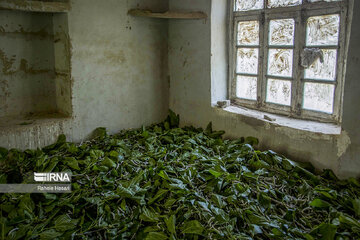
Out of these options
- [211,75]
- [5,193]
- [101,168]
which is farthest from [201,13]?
[5,193]

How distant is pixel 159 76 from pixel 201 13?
1014 millimetres

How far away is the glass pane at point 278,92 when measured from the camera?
127 inches

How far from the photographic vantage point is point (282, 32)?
10.4 feet

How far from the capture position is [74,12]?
3.37 m

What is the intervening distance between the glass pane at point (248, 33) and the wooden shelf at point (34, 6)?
6.20 feet

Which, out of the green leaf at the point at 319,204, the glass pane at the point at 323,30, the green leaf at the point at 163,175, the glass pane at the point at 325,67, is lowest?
the green leaf at the point at 319,204

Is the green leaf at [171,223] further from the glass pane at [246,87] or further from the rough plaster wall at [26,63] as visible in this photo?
the rough plaster wall at [26,63]

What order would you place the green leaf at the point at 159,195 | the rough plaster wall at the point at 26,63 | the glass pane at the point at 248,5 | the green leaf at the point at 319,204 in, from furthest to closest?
the rough plaster wall at the point at 26,63 < the glass pane at the point at 248,5 < the green leaf at the point at 159,195 < the green leaf at the point at 319,204

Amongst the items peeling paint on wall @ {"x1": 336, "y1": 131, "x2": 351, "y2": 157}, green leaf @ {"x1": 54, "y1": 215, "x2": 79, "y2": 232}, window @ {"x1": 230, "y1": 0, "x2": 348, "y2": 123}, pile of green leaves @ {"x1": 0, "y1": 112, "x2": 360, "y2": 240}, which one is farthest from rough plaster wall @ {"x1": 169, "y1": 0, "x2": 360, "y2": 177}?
green leaf @ {"x1": 54, "y1": 215, "x2": 79, "y2": 232}

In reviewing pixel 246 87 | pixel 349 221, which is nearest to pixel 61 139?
pixel 246 87

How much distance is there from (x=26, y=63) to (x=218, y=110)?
2258 millimetres

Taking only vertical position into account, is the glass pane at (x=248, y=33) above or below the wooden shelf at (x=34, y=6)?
below

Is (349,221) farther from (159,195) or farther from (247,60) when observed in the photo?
(247,60)

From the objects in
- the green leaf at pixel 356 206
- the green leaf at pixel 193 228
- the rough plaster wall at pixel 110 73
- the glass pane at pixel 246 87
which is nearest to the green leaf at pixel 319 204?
the green leaf at pixel 356 206
